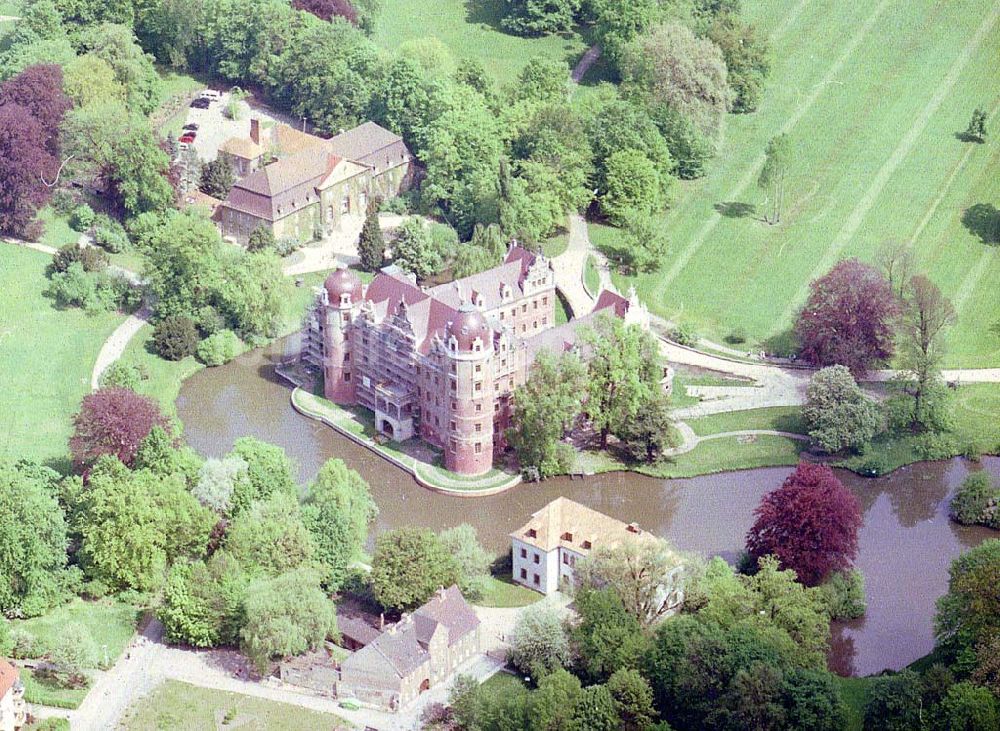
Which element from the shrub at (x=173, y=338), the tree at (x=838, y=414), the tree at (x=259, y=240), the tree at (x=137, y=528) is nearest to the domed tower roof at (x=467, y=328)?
the tree at (x=137, y=528)

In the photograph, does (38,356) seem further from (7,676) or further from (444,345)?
(7,676)

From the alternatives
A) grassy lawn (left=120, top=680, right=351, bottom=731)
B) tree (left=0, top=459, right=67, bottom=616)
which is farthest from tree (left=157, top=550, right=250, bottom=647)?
tree (left=0, top=459, right=67, bottom=616)

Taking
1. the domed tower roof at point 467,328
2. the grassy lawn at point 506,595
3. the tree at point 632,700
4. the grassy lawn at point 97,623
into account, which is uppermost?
the domed tower roof at point 467,328

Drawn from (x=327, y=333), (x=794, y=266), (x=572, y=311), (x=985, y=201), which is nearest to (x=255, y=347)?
(x=327, y=333)

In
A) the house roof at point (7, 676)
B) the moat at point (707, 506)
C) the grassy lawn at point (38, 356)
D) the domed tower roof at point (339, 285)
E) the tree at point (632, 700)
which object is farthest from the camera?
the domed tower roof at point (339, 285)

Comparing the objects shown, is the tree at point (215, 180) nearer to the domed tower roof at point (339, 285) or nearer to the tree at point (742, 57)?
the domed tower roof at point (339, 285)

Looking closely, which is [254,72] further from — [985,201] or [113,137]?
[985,201]

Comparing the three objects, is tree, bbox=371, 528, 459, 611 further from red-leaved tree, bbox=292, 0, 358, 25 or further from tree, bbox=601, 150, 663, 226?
red-leaved tree, bbox=292, 0, 358, 25
